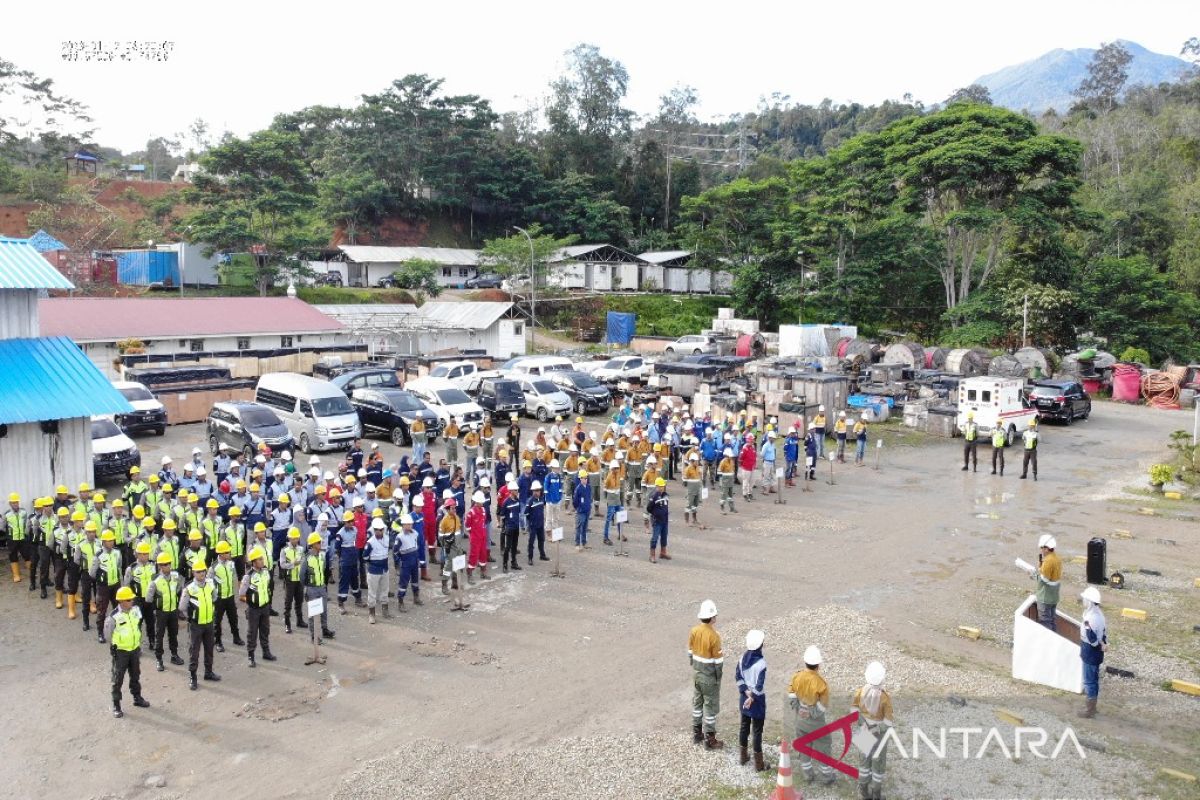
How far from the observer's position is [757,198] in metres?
61.5

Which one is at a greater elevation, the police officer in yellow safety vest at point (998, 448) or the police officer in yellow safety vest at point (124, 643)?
the police officer in yellow safety vest at point (998, 448)

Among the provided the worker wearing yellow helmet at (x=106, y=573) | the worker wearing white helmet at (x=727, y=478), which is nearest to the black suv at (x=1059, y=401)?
the worker wearing white helmet at (x=727, y=478)

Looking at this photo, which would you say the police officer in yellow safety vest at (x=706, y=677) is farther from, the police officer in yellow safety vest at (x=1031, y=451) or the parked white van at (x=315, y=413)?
the parked white van at (x=315, y=413)

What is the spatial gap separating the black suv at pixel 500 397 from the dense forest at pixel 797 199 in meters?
26.9

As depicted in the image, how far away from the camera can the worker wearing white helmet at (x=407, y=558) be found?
13703 millimetres

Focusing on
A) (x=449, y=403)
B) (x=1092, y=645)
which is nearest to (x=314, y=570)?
(x=1092, y=645)

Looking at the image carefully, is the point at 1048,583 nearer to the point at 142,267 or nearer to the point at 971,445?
the point at 971,445

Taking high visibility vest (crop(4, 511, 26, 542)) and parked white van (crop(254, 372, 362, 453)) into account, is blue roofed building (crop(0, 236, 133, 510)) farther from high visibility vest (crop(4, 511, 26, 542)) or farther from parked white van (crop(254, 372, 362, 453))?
parked white van (crop(254, 372, 362, 453))

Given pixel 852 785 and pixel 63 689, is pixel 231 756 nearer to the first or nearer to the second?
pixel 63 689

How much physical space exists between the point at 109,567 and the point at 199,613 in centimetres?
229

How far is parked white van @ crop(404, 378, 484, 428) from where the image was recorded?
26938 mm

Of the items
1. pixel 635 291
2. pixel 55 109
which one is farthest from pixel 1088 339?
pixel 55 109

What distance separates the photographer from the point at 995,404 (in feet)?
89.0

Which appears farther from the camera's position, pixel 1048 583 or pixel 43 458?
pixel 43 458
